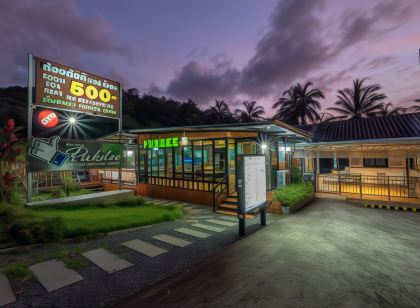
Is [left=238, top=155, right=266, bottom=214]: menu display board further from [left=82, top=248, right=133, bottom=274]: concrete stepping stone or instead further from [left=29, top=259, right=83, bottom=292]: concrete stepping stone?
[left=29, top=259, right=83, bottom=292]: concrete stepping stone

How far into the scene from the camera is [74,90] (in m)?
8.70

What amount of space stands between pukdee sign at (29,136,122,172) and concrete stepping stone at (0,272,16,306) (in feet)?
16.2

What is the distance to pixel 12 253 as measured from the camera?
470 centimetres

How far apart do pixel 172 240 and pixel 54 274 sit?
2.66 m

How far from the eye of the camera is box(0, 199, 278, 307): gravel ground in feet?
10.7

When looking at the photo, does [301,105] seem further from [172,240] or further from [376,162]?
[172,240]

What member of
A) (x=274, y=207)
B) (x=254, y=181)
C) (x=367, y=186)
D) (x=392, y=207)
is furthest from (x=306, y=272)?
(x=367, y=186)

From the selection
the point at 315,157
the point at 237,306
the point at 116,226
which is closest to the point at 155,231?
the point at 116,226

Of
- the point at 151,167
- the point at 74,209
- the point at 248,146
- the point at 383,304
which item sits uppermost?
the point at 248,146

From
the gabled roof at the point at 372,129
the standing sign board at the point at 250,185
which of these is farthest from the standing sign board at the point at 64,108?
the gabled roof at the point at 372,129

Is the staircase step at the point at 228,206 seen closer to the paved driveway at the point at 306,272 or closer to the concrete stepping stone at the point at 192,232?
the paved driveway at the point at 306,272

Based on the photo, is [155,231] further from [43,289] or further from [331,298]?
[331,298]

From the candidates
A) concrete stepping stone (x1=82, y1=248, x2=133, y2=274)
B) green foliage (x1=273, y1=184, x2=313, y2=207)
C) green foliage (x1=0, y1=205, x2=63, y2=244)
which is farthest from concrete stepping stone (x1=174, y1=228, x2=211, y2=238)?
green foliage (x1=273, y1=184, x2=313, y2=207)

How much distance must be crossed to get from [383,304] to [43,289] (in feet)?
17.8
